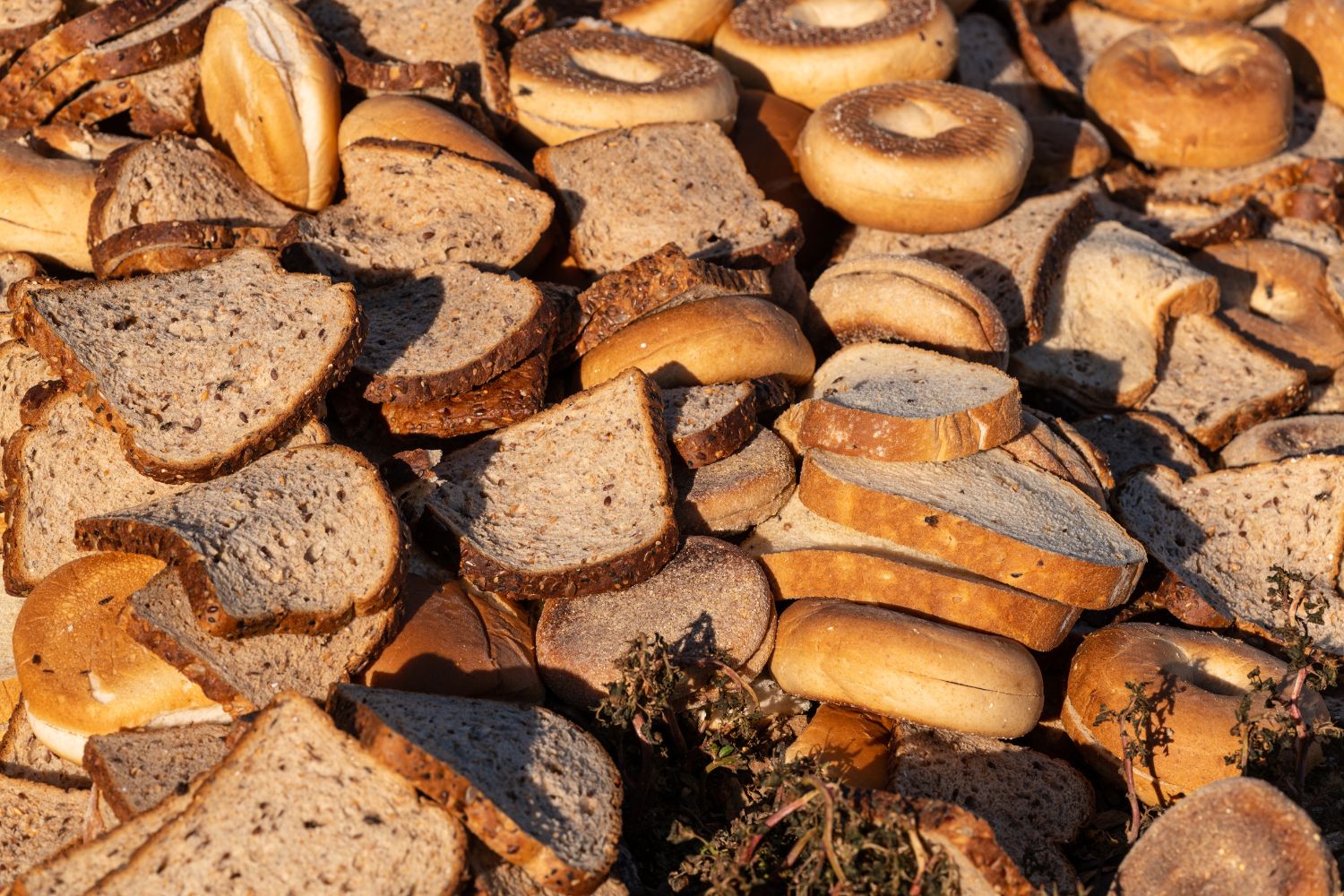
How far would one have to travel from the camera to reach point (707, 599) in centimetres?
358

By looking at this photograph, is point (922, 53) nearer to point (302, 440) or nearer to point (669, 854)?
point (302, 440)

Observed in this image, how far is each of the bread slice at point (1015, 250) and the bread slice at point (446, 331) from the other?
5.10 ft

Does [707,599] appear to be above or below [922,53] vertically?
below

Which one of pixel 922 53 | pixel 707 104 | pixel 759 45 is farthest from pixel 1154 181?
pixel 707 104

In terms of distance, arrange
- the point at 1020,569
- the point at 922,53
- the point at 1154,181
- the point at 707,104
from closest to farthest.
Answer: the point at 1020,569 → the point at 707,104 → the point at 922,53 → the point at 1154,181

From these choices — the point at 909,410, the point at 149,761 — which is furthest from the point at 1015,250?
the point at 149,761

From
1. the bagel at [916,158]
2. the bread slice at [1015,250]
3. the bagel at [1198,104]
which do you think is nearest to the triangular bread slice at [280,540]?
the bread slice at [1015,250]

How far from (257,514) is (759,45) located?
3.55 m

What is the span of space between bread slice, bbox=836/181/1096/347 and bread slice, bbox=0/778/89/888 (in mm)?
3377

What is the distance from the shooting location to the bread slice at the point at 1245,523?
4184 millimetres

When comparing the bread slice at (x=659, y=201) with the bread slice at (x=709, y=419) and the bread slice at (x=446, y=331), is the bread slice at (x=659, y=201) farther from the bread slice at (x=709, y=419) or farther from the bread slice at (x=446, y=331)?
the bread slice at (x=709, y=419)

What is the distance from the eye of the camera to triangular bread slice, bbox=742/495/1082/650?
352 centimetres

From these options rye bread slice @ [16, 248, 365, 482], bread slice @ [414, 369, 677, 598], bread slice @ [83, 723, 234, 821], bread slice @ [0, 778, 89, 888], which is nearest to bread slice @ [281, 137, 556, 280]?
rye bread slice @ [16, 248, 365, 482]

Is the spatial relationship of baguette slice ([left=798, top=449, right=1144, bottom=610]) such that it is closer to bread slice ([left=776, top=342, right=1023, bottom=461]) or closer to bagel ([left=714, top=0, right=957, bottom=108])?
bread slice ([left=776, top=342, right=1023, bottom=461])
